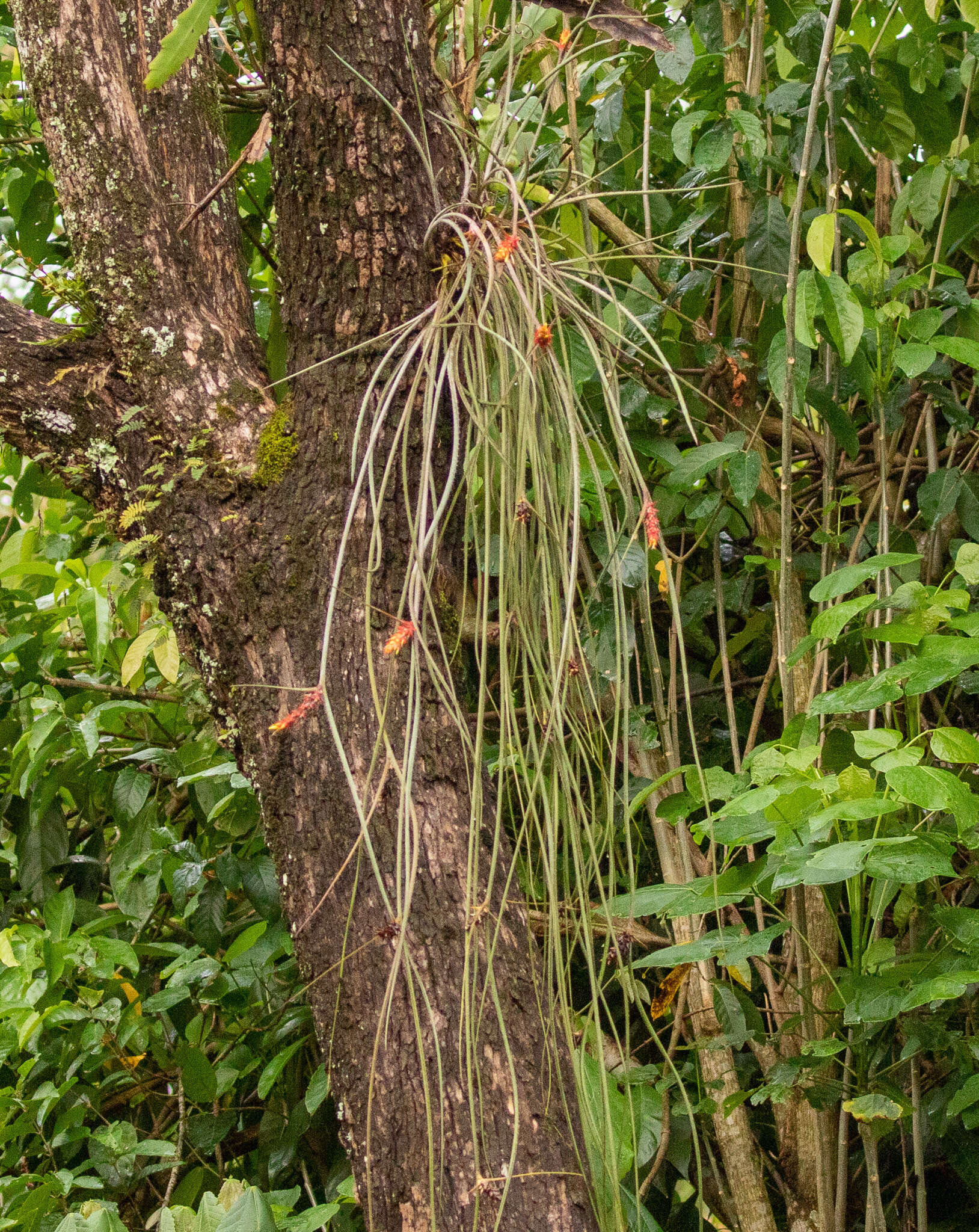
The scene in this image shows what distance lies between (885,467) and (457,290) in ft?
1.77

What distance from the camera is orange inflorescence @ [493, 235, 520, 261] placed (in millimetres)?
802

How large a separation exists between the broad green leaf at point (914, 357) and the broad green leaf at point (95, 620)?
105cm

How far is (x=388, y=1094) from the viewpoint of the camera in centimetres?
74

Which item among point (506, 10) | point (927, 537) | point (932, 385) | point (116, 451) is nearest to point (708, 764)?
point (927, 537)

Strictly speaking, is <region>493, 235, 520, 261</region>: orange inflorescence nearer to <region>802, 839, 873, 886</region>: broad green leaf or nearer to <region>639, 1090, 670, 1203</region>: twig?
<region>802, 839, 873, 886</region>: broad green leaf

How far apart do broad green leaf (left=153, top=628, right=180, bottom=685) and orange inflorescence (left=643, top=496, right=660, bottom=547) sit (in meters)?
0.83

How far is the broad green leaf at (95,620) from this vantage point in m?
1.35

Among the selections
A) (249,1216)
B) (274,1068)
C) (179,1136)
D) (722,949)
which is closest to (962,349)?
(722,949)

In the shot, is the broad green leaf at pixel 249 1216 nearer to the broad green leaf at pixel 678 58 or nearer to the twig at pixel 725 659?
the twig at pixel 725 659

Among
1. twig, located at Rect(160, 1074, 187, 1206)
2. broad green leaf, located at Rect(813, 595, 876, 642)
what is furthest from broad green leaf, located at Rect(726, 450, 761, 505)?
twig, located at Rect(160, 1074, 187, 1206)

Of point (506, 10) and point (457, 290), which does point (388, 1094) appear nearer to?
point (457, 290)

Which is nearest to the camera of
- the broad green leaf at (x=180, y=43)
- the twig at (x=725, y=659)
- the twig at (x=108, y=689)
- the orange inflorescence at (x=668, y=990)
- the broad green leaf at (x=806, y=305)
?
the broad green leaf at (x=180, y=43)

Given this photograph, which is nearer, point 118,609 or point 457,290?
point 457,290

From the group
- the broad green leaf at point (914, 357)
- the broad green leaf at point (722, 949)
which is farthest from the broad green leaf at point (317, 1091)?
the broad green leaf at point (914, 357)
